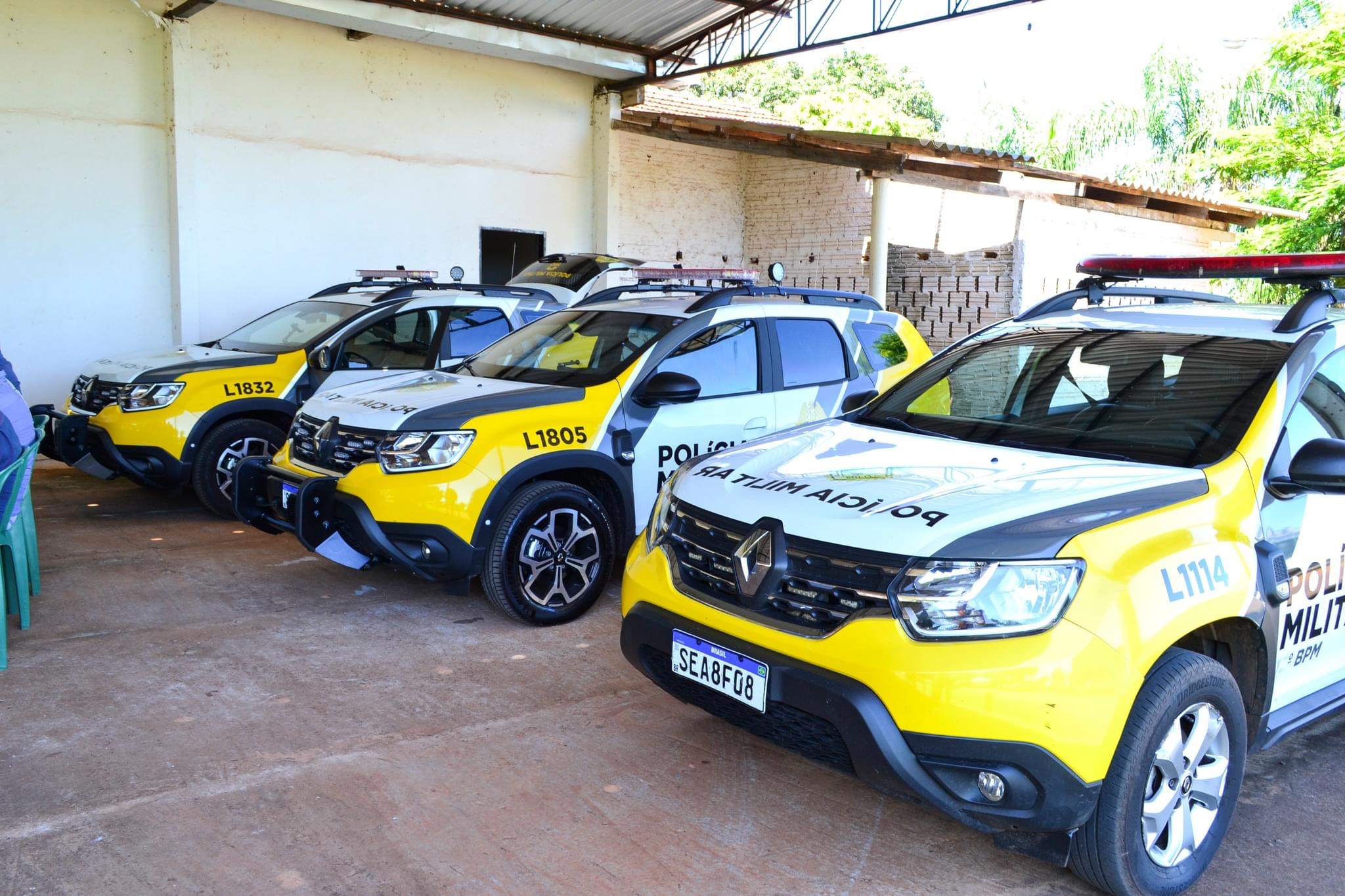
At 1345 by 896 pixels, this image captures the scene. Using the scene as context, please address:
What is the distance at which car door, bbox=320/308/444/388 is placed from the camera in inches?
313

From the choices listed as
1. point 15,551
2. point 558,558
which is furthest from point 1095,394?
point 15,551

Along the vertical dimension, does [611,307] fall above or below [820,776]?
above

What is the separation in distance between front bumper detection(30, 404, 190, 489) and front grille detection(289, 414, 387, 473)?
196 centimetres

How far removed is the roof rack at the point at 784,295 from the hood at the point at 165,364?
3654 millimetres

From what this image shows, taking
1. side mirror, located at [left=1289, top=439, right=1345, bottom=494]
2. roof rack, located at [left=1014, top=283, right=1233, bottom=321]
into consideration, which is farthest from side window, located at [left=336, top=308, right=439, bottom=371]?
side mirror, located at [left=1289, top=439, right=1345, bottom=494]

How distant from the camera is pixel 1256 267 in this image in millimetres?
3561

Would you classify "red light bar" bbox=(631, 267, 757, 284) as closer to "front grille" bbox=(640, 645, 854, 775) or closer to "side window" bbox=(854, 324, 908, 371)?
"side window" bbox=(854, 324, 908, 371)

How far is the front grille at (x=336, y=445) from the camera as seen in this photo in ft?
17.3

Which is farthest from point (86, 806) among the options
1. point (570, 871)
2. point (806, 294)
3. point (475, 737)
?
point (806, 294)

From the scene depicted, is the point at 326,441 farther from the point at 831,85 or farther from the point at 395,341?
the point at 831,85

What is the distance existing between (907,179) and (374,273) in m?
6.36

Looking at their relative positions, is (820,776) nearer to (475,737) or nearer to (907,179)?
(475,737)

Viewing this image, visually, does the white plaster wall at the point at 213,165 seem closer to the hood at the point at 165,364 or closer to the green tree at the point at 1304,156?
the hood at the point at 165,364

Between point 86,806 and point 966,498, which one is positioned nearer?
point 966,498
